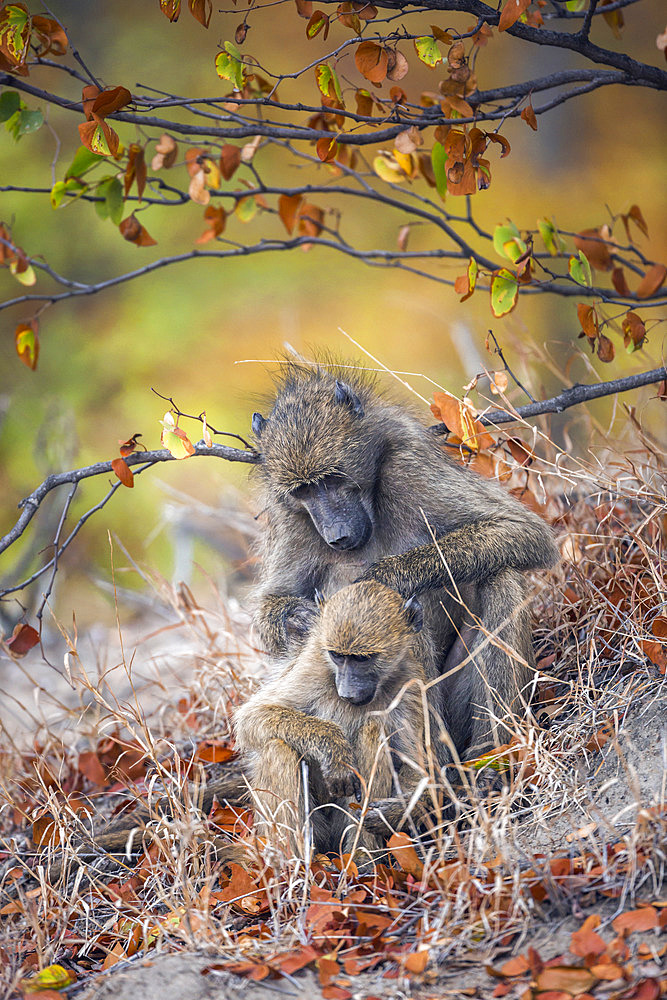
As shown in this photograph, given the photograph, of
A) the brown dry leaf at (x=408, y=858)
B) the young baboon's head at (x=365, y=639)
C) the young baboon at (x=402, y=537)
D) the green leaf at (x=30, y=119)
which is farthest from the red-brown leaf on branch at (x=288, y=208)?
the brown dry leaf at (x=408, y=858)

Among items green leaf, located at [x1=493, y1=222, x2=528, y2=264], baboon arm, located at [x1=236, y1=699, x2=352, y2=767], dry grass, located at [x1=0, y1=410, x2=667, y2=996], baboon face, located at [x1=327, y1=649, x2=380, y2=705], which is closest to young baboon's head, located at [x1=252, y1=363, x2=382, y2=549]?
baboon face, located at [x1=327, y1=649, x2=380, y2=705]

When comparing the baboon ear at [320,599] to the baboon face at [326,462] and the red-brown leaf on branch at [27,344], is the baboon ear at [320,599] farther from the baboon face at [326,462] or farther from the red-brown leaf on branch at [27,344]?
the red-brown leaf on branch at [27,344]

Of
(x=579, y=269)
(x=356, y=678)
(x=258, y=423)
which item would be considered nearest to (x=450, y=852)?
(x=356, y=678)

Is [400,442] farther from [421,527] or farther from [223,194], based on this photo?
[223,194]

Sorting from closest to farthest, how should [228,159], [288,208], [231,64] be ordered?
[231,64] < [228,159] < [288,208]

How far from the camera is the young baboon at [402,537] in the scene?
254 cm

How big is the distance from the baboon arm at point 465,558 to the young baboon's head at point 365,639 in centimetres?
12

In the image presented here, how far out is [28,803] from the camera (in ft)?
10.2

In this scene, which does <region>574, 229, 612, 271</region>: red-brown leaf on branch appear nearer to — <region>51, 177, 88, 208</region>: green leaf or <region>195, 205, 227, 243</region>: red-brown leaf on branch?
<region>195, 205, 227, 243</region>: red-brown leaf on branch

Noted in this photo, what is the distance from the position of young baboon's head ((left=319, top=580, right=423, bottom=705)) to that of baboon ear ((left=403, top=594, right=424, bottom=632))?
0.01 metres

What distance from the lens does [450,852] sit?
2123 millimetres

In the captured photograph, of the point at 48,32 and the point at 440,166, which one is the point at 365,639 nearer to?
the point at 440,166

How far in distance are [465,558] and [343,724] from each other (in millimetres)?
582

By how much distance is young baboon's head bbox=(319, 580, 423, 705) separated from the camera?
2.34 meters
